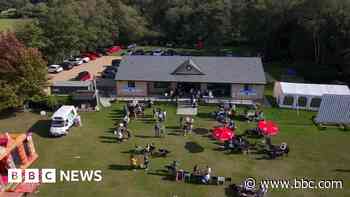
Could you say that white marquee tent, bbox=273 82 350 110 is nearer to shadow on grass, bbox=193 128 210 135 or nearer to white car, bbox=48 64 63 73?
shadow on grass, bbox=193 128 210 135

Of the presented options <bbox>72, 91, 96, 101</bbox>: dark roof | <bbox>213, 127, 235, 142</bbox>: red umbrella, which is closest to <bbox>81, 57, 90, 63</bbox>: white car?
<bbox>72, 91, 96, 101</bbox>: dark roof

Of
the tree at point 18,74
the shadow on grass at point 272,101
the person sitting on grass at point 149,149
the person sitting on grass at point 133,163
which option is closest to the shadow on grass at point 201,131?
the person sitting on grass at point 149,149

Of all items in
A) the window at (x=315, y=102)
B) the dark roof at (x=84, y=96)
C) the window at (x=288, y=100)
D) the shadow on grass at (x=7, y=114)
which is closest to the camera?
the shadow on grass at (x=7, y=114)

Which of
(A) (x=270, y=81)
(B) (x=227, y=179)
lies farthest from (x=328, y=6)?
(B) (x=227, y=179)

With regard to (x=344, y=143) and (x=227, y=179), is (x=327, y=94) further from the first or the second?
(x=227, y=179)

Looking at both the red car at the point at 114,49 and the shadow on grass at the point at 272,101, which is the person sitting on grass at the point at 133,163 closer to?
the shadow on grass at the point at 272,101

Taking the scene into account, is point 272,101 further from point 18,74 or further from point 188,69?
point 18,74

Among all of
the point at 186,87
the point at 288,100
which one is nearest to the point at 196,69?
the point at 186,87
